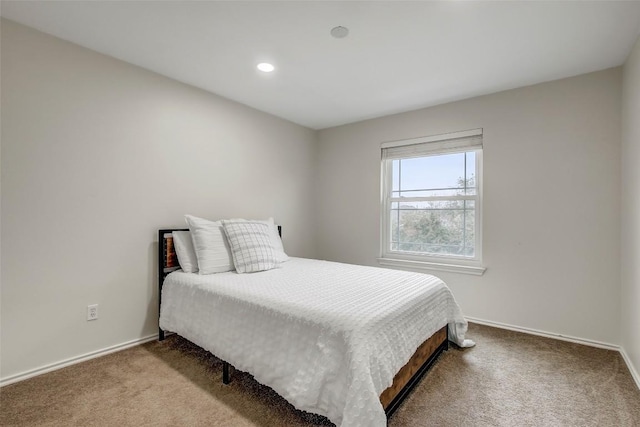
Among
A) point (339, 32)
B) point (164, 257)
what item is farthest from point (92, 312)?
point (339, 32)

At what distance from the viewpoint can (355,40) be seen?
6.97 ft

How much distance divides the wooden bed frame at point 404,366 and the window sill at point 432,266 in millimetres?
854

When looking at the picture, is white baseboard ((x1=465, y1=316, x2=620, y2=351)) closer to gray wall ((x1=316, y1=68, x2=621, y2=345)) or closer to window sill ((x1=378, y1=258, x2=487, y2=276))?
gray wall ((x1=316, y1=68, x2=621, y2=345))

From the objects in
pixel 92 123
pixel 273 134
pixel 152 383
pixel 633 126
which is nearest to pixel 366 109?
pixel 273 134

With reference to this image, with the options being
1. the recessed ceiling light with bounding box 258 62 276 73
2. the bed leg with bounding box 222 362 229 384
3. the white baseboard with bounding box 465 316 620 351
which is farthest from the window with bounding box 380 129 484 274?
the bed leg with bounding box 222 362 229 384

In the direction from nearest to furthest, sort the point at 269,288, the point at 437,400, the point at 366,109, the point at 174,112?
the point at 437,400
the point at 269,288
the point at 174,112
the point at 366,109

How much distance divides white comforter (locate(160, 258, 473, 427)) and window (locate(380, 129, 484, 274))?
103 centimetres

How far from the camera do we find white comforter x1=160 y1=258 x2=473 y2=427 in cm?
139

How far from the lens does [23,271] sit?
1968mm

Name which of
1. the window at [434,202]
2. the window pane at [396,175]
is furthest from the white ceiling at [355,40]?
the window pane at [396,175]

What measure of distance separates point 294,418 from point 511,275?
93.7 inches

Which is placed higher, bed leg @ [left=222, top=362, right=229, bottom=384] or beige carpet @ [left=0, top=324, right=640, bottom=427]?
bed leg @ [left=222, top=362, right=229, bottom=384]

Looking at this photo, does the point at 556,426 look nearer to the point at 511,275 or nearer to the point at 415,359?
the point at 415,359

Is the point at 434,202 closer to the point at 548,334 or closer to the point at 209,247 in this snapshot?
the point at 548,334
